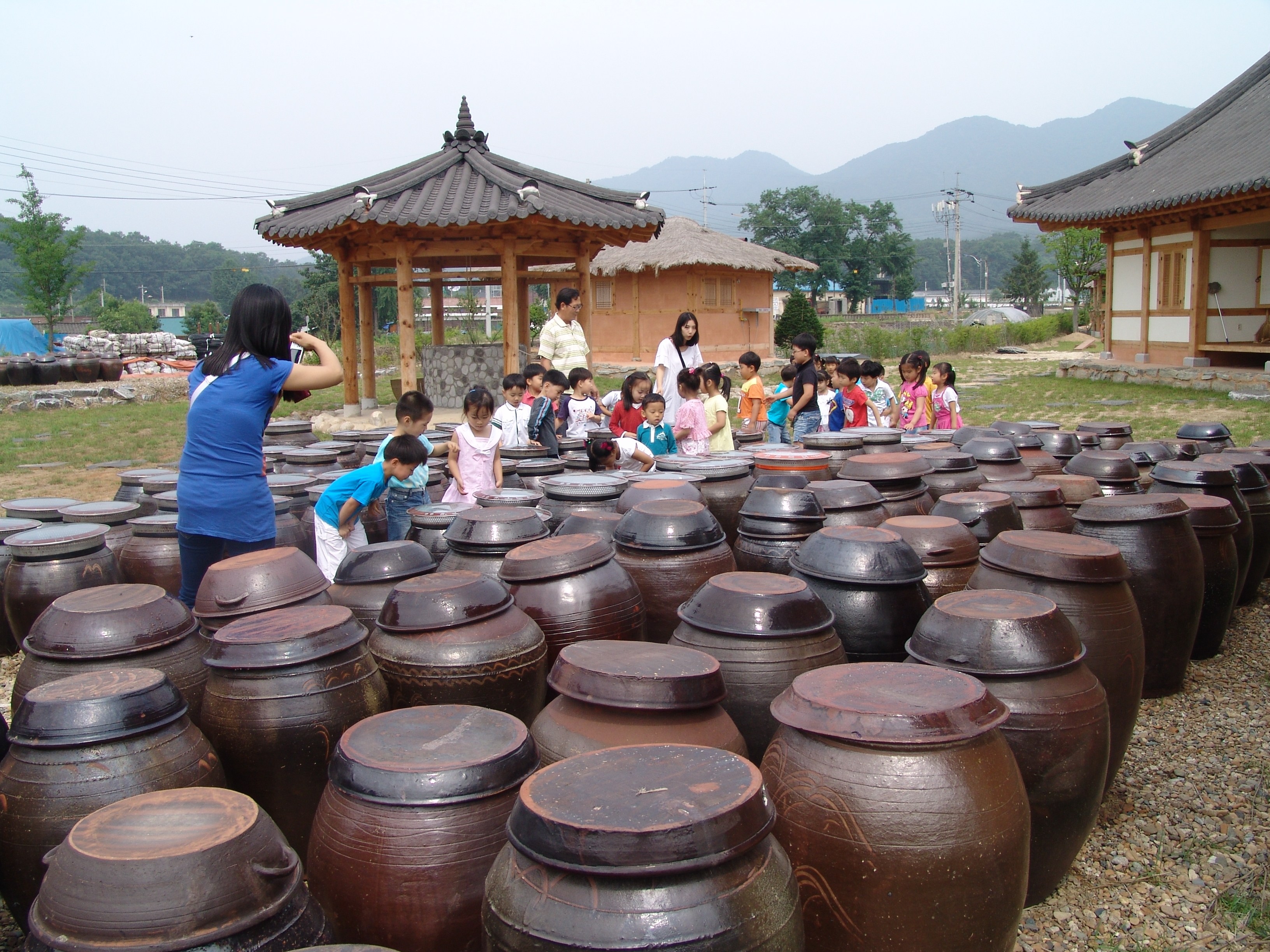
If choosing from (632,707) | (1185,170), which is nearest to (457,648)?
(632,707)

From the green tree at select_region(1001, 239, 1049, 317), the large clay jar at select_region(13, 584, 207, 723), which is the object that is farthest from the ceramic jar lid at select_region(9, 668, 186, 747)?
the green tree at select_region(1001, 239, 1049, 317)

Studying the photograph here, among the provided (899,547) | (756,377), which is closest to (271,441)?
(756,377)

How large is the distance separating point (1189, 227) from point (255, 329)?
59.9ft

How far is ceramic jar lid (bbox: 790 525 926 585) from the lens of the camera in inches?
129

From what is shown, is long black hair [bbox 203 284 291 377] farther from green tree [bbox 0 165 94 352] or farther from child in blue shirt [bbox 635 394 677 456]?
green tree [bbox 0 165 94 352]

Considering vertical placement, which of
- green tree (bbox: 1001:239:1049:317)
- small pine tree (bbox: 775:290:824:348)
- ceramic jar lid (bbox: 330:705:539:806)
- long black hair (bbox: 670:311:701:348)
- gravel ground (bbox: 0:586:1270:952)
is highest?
green tree (bbox: 1001:239:1049:317)

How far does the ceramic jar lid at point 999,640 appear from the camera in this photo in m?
2.69

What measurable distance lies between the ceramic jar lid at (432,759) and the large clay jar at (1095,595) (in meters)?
1.95

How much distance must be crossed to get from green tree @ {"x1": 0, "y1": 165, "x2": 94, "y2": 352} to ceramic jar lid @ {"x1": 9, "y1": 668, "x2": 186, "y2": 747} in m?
30.7

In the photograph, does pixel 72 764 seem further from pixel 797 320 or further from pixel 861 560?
pixel 797 320

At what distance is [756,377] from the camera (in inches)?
358

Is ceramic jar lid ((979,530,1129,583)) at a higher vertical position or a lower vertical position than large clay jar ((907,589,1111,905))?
higher

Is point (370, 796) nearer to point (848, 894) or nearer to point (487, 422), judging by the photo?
point (848, 894)

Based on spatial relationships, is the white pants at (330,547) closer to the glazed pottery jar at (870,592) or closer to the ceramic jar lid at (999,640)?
the glazed pottery jar at (870,592)
